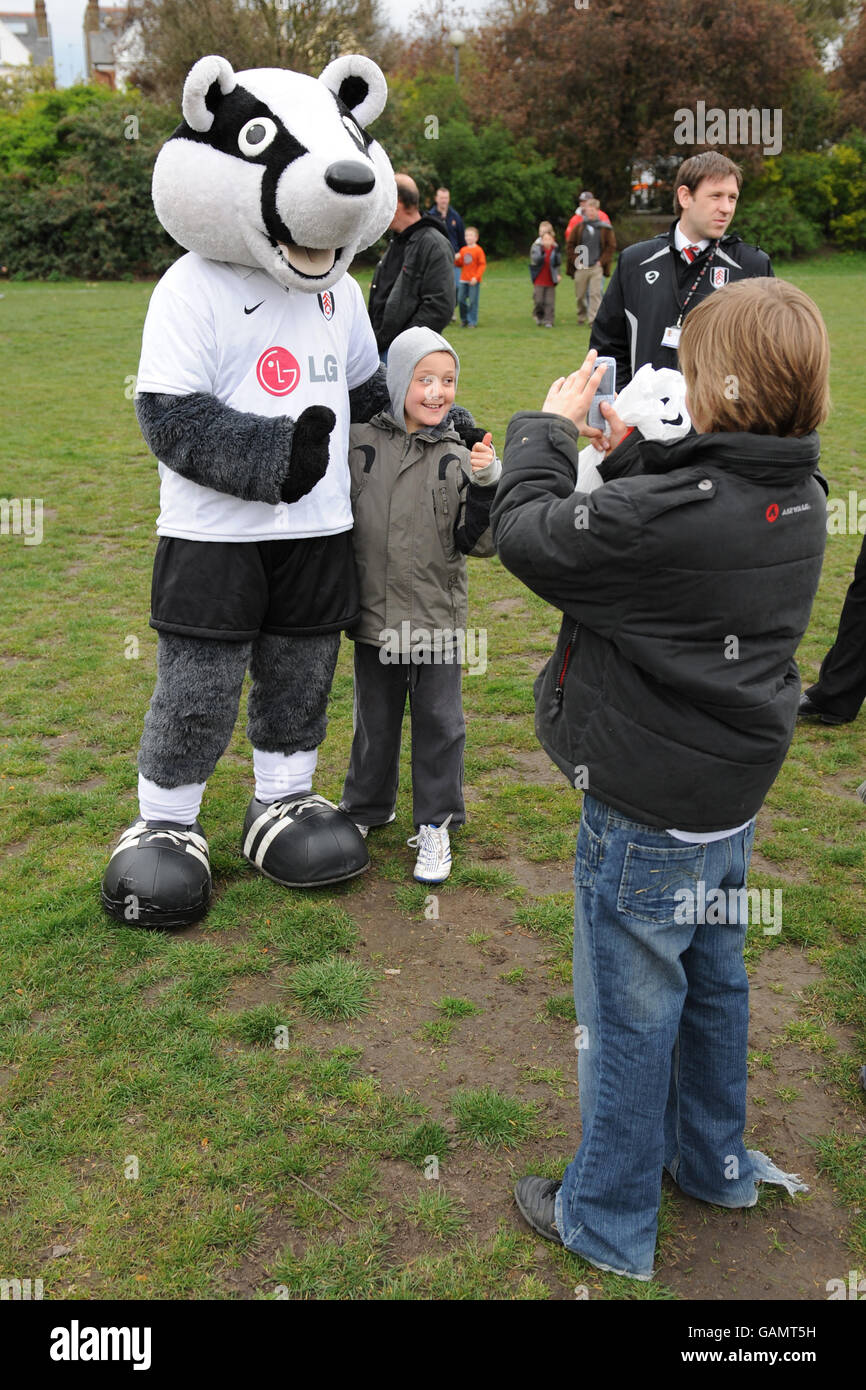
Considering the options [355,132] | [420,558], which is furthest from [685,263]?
[420,558]

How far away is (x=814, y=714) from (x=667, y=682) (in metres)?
3.63

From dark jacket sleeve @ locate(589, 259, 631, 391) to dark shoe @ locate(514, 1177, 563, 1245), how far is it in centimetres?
346

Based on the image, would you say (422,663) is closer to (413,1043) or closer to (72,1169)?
(413,1043)

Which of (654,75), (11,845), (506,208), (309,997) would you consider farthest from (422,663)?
(654,75)

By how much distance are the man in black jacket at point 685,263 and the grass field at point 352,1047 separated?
1.81 m

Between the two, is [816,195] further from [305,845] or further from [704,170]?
[305,845]

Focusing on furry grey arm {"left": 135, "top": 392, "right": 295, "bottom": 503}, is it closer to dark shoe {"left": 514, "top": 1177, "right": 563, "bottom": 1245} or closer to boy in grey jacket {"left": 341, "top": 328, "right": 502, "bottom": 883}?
boy in grey jacket {"left": 341, "top": 328, "right": 502, "bottom": 883}

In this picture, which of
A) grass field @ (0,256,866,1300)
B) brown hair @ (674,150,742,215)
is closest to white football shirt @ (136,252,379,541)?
grass field @ (0,256,866,1300)

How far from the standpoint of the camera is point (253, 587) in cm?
379

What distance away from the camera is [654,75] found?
31.3m

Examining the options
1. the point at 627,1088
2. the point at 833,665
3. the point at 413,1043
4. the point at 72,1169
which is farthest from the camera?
the point at 833,665

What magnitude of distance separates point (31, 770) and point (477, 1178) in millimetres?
2829

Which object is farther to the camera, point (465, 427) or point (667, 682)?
point (465, 427)

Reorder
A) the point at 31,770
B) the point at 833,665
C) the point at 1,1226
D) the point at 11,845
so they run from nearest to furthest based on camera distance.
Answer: the point at 1,1226 → the point at 11,845 → the point at 31,770 → the point at 833,665
